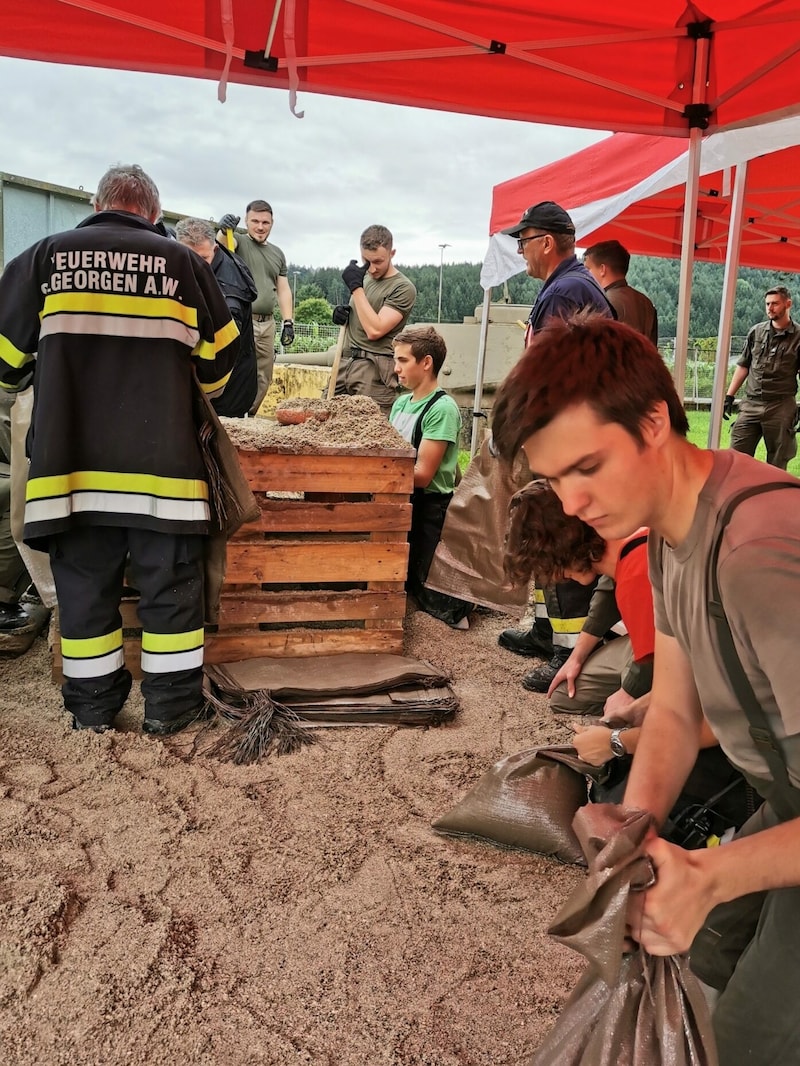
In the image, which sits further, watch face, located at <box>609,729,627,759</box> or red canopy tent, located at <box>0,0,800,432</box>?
red canopy tent, located at <box>0,0,800,432</box>

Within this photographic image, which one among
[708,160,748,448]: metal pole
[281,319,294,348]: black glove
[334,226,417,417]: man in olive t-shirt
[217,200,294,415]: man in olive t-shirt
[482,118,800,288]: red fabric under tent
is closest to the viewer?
[708,160,748,448]: metal pole

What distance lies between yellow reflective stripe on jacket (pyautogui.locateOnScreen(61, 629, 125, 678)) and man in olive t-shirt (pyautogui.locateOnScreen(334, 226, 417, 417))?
2.76 m

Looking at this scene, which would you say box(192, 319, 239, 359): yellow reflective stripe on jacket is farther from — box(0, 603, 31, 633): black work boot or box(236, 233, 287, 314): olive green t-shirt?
box(236, 233, 287, 314): olive green t-shirt

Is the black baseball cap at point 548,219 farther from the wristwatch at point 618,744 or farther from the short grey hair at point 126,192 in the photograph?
the wristwatch at point 618,744

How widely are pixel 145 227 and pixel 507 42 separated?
1720mm

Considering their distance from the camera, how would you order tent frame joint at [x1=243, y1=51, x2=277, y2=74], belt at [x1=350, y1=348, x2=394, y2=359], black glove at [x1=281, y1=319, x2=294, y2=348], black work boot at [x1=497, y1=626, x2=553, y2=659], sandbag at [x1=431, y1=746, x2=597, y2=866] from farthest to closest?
black glove at [x1=281, y1=319, x2=294, y2=348] → belt at [x1=350, y1=348, x2=394, y2=359] → black work boot at [x1=497, y1=626, x2=553, y2=659] → tent frame joint at [x1=243, y1=51, x2=277, y2=74] → sandbag at [x1=431, y1=746, x2=597, y2=866]

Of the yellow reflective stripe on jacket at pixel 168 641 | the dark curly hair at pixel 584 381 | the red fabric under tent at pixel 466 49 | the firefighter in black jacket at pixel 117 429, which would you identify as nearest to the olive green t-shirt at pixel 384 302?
the red fabric under tent at pixel 466 49

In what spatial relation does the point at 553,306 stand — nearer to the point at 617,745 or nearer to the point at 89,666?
the point at 617,745

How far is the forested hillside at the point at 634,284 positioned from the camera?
21.5 meters

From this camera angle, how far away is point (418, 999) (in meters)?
1.73

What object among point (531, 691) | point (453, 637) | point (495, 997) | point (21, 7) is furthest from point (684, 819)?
point (21, 7)

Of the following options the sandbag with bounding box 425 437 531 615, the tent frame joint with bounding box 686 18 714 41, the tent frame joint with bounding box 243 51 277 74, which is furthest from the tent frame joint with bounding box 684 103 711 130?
the tent frame joint with bounding box 243 51 277 74

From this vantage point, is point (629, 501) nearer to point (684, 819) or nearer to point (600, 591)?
point (684, 819)

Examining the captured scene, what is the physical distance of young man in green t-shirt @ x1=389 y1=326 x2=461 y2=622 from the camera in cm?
426
